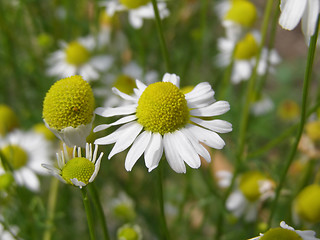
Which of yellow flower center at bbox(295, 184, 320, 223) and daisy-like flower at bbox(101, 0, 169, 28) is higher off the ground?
daisy-like flower at bbox(101, 0, 169, 28)

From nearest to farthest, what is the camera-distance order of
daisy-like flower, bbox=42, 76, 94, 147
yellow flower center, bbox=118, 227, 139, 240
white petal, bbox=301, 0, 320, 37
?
white petal, bbox=301, 0, 320, 37
daisy-like flower, bbox=42, 76, 94, 147
yellow flower center, bbox=118, 227, 139, 240

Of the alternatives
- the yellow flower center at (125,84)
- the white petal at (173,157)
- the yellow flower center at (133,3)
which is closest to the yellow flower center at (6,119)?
the yellow flower center at (125,84)

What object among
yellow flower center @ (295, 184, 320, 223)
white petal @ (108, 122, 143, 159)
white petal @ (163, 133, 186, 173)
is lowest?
yellow flower center @ (295, 184, 320, 223)

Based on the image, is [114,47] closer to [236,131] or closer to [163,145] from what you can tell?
[236,131]

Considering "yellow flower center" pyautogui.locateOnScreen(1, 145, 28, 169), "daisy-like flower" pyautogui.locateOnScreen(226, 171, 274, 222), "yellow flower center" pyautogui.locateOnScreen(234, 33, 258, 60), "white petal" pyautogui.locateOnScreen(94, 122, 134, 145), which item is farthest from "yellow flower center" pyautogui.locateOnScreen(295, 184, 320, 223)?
"yellow flower center" pyautogui.locateOnScreen(1, 145, 28, 169)

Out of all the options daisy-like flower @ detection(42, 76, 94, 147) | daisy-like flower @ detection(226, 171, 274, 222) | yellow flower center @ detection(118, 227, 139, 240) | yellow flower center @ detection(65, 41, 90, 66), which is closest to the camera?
daisy-like flower @ detection(42, 76, 94, 147)

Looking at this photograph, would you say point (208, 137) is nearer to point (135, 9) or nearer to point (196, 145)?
point (196, 145)

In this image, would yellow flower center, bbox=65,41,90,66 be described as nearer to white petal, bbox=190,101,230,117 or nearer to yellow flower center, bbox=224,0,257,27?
yellow flower center, bbox=224,0,257,27
